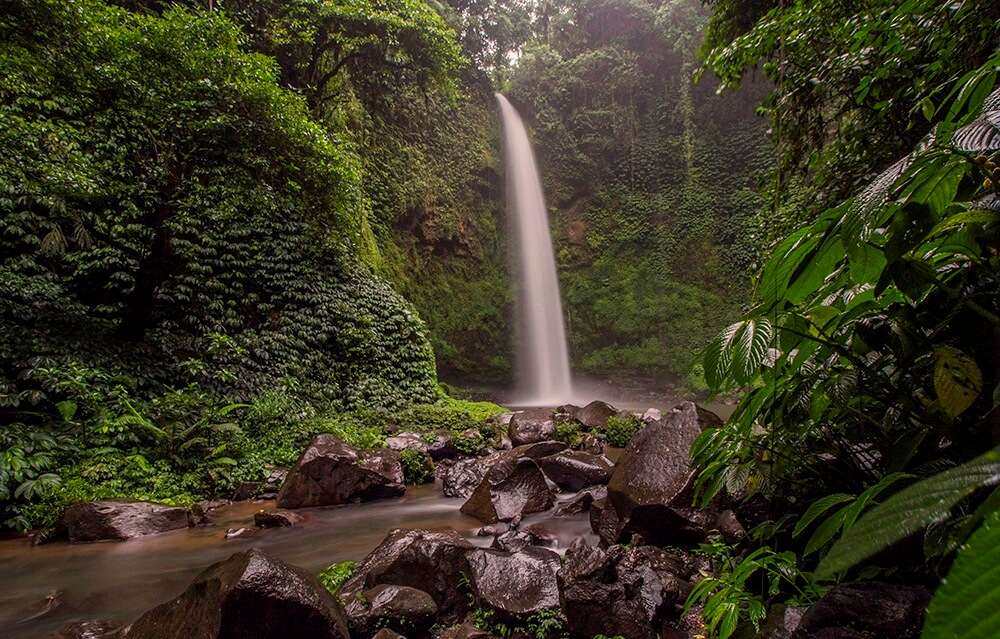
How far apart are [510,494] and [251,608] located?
3.09 metres

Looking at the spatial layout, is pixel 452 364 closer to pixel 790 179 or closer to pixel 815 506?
pixel 790 179

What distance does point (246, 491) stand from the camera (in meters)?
5.89

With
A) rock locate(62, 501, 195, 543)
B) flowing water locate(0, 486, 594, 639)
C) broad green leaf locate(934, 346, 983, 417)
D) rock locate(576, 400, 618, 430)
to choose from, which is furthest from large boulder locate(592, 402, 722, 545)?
rock locate(576, 400, 618, 430)

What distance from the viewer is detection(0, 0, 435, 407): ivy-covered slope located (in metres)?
5.66

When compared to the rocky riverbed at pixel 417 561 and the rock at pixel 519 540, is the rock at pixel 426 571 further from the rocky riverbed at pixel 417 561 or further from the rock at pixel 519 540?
the rock at pixel 519 540

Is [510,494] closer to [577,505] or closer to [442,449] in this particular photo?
[577,505]

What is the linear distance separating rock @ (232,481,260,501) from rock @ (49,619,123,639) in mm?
2904

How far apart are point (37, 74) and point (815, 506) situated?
314 inches

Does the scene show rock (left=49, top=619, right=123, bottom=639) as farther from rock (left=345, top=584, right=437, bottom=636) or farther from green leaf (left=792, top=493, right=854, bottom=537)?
green leaf (left=792, top=493, right=854, bottom=537)

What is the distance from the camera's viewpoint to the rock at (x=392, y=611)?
2.64m

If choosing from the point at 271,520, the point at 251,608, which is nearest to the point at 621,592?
the point at 251,608

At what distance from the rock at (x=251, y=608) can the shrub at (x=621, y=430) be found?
260 inches

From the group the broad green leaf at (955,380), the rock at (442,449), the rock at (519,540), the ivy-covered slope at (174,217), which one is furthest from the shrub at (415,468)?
the broad green leaf at (955,380)

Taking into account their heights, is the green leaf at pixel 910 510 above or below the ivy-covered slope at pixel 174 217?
below
